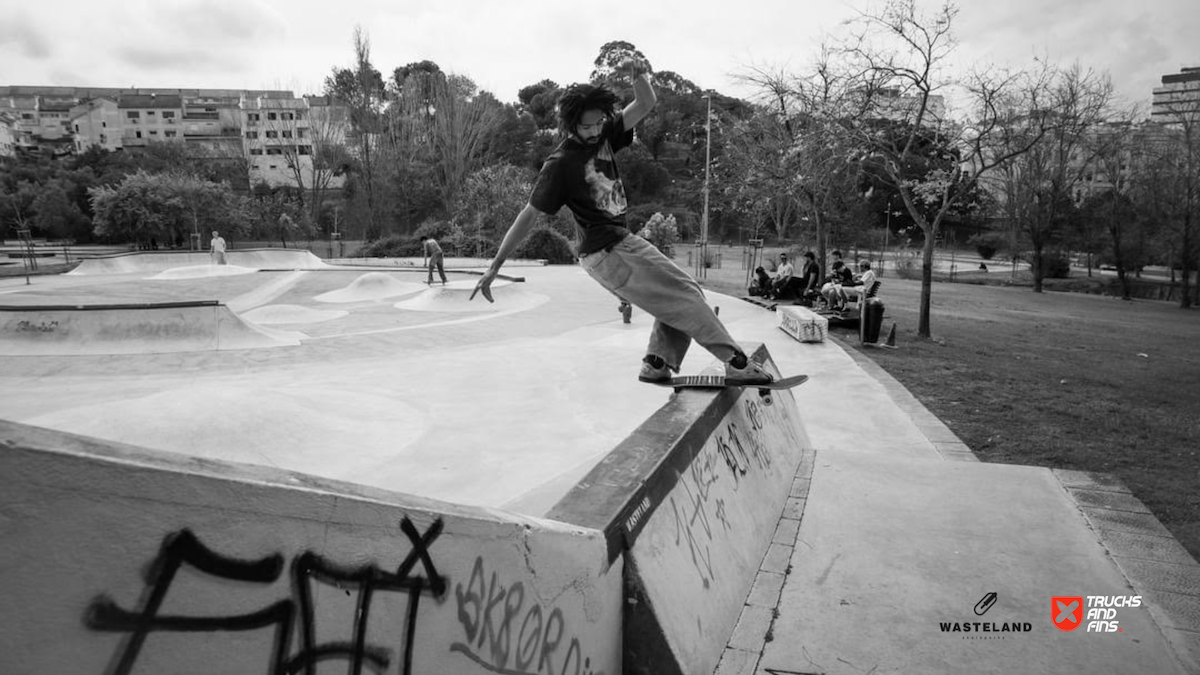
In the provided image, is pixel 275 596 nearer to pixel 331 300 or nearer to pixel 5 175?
pixel 331 300

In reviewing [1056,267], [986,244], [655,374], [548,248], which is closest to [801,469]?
[655,374]

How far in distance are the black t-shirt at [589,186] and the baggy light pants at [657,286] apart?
0.33ft

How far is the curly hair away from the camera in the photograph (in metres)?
3.70

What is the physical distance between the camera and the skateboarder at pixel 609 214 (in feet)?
12.2

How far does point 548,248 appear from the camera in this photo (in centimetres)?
3822

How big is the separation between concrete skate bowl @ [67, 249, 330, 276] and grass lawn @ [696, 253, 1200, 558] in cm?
2614

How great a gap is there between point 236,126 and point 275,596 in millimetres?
96360

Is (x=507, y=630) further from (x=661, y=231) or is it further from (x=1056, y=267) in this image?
(x=1056, y=267)

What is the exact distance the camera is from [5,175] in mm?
53719

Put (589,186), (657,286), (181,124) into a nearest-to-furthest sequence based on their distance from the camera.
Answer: (589,186) → (657,286) → (181,124)

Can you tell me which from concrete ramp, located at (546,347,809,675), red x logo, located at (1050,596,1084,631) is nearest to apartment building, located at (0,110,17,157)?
concrete ramp, located at (546,347,809,675)

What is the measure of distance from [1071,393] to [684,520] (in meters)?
8.10

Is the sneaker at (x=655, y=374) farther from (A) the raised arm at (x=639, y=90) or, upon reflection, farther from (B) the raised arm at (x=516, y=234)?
(A) the raised arm at (x=639, y=90)

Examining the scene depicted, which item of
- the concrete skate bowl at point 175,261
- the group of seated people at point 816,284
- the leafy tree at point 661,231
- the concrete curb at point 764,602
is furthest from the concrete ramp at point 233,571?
the leafy tree at point 661,231
